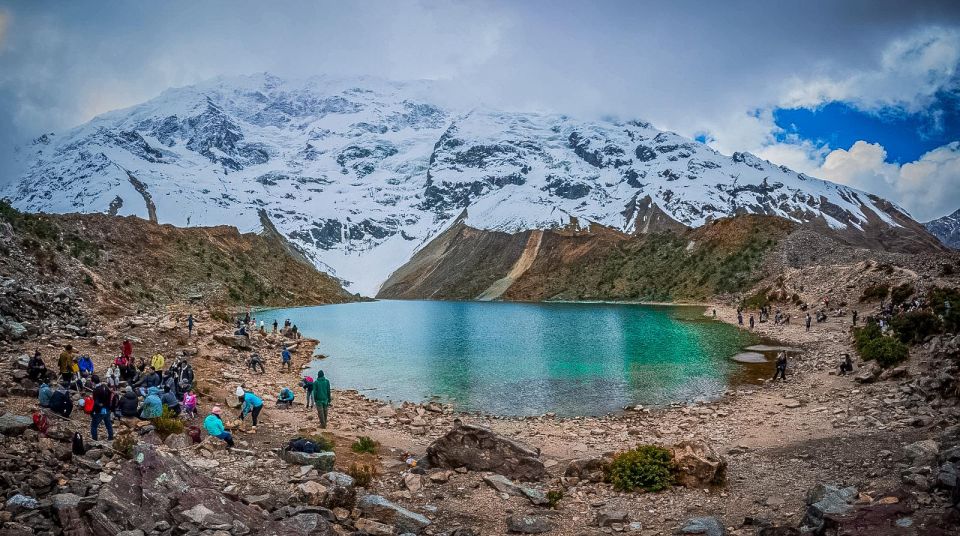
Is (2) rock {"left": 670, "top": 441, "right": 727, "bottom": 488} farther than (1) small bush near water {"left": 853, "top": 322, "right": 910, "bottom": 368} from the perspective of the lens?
No

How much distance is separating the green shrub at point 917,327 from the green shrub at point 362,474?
2691 cm

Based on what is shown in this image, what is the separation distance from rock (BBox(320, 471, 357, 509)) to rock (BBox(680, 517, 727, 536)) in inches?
267

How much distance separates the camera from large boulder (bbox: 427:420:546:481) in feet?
49.8

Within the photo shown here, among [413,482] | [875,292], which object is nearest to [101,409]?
[413,482]

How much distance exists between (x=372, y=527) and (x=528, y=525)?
3190mm

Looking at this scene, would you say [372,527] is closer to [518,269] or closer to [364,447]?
[364,447]

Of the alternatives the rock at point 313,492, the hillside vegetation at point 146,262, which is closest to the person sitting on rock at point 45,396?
the rock at point 313,492

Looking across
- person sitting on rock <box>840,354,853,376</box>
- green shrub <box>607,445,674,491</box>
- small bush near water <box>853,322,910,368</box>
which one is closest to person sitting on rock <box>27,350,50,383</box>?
green shrub <box>607,445,674,491</box>

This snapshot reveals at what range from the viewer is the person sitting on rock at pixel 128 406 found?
58.1ft

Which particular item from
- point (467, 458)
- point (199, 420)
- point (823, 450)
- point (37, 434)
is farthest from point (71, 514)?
point (823, 450)

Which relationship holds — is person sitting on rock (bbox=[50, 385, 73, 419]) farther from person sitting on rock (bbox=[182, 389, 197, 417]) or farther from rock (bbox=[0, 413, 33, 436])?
person sitting on rock (bbox=[182, 389, 197, 417])

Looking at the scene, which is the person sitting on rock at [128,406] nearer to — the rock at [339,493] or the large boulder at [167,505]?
the large boulder at [167,505]

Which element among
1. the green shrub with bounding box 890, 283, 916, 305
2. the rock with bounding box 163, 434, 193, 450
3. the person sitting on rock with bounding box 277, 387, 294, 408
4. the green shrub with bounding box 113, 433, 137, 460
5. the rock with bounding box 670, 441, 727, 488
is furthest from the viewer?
the green shrub with bounding box 890, 283, 916, 305

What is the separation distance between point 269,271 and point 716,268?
9722 centimetres
